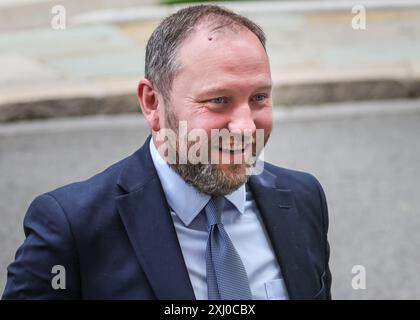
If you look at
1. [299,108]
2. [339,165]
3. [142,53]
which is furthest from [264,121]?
[142,53]

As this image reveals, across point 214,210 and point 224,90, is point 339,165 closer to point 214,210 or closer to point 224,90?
point 214,210

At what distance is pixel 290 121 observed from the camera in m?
6.78

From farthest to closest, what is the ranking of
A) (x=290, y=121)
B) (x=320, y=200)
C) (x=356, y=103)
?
(x=356, y=103)
(x=290, y=121)
(x=320, y=200)

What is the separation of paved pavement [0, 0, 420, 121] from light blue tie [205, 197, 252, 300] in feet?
17.3

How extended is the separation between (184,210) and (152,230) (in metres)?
0.09

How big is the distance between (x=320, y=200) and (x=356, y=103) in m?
5.52

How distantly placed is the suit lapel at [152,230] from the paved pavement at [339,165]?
2.55 meters

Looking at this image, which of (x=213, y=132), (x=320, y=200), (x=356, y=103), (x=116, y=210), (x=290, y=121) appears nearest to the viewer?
(x=213, y=132)

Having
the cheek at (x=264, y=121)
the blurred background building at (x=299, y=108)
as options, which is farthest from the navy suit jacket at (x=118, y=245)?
the blurred background building at (x=299, y=108)

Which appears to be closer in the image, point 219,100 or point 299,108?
point 219,100

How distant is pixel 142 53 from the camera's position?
829 cm

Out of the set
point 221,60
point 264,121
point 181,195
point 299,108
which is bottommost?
point 299,108
